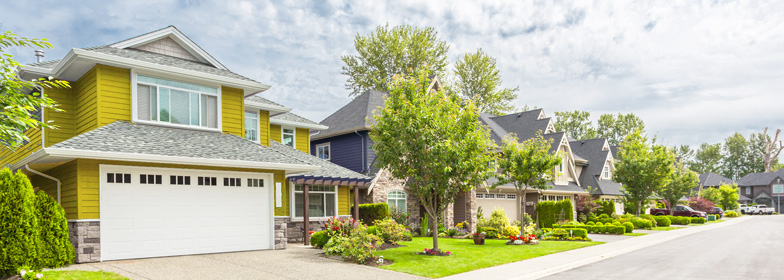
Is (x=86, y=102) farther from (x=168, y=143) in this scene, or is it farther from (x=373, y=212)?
(x=373, y=212)

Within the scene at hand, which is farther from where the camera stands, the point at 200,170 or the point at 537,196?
the point at 537,196

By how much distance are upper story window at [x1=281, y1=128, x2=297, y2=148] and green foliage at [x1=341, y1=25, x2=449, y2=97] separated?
833 inches

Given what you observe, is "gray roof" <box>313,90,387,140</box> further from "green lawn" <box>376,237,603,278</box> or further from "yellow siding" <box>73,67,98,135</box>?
"yellow siding" <box>73,67,98,135</box>

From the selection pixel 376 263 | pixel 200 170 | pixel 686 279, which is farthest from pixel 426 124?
pixel 686 279

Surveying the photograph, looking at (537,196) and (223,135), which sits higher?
(223,135)

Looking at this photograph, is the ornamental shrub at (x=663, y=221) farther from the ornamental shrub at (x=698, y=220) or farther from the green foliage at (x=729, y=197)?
the green foliage at (x=729, y=197)

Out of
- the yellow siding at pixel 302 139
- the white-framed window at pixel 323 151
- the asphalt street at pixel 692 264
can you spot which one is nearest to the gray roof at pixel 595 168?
the asphalt street at pixel 692 264

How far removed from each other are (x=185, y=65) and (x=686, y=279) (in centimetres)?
1615

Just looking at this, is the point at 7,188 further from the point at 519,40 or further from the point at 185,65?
the point at 519,40

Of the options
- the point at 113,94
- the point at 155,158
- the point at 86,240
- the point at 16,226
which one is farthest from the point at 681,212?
the point at 16,226

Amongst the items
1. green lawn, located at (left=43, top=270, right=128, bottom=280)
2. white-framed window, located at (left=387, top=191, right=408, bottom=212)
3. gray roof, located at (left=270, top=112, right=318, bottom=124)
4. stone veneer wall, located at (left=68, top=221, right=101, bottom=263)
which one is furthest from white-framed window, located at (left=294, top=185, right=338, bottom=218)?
green lawn, located at (left=43, top=270, right=128, bottom=280)

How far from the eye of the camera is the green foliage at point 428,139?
51.5 ft

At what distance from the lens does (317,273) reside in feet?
40.0

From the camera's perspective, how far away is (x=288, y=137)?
2456 centimetres
